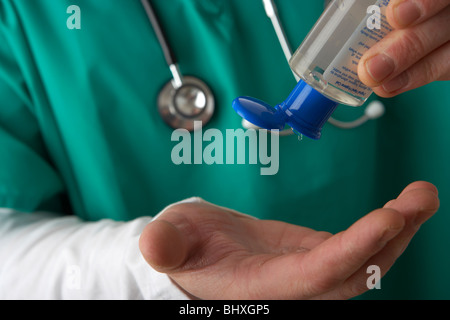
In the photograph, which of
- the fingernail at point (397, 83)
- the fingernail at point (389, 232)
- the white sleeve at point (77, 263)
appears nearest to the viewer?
the fingernail at point (389, 232)

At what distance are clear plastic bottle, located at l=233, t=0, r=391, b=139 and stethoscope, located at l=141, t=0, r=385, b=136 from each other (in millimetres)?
183

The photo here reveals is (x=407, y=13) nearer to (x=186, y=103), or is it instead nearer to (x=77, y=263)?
(x=186, y=103)

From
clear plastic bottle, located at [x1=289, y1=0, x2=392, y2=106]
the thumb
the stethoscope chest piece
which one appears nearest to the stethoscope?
the stethoscope chest piece

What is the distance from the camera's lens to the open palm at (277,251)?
36cm

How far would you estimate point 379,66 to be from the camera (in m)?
0.41

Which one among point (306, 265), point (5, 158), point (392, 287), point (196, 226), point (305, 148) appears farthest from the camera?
point (392, 287)

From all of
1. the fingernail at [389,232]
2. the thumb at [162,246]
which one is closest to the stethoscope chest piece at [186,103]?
the thumb at [162,246]

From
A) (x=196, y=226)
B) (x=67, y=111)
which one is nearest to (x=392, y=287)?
(x=196, y=226)

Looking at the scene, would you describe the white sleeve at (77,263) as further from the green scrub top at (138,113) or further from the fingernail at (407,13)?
the fingernail at (407,13)

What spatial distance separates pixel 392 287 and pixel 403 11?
0.85 metres

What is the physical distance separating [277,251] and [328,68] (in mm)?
246

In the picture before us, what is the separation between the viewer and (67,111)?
0.69m

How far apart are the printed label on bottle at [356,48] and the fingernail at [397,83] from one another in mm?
32
